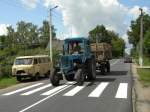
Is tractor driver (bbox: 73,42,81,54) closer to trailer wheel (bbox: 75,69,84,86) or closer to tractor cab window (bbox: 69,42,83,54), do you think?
tractor cab window (bbox: 69,42,83,54)

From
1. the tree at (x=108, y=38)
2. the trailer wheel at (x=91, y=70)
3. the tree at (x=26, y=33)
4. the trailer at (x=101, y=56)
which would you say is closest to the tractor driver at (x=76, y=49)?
the trailer wheel at (x=91, y=70)

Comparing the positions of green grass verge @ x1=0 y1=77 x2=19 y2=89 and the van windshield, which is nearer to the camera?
green grass verge @ x1=0 y1=77 x2=19 y2=89

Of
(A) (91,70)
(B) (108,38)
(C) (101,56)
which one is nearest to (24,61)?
(A) (91,70)

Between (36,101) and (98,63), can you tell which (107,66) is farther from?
(36,101)

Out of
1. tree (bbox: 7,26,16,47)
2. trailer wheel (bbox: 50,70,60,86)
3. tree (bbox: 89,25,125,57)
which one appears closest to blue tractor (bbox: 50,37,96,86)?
trailer wheel (bbox: 50,70,60,86)

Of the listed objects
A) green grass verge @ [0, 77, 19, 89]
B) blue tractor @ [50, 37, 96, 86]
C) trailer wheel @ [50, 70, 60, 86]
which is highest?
blue tractor @ [50, 37, 96, 86]

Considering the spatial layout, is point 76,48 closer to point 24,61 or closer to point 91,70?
point 91,70

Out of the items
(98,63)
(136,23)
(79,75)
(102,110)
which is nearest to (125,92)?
(79,75)

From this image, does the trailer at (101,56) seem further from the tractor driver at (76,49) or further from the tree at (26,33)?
the tree at (26,33)

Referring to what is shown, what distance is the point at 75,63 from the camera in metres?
24.7

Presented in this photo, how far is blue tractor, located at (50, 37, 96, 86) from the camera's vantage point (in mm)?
23559

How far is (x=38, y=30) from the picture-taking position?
445 feet

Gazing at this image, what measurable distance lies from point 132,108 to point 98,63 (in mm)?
19740

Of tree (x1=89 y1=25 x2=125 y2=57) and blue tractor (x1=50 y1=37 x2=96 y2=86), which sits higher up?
tree (x1=89 y1=25 x2=125 y2=57)
